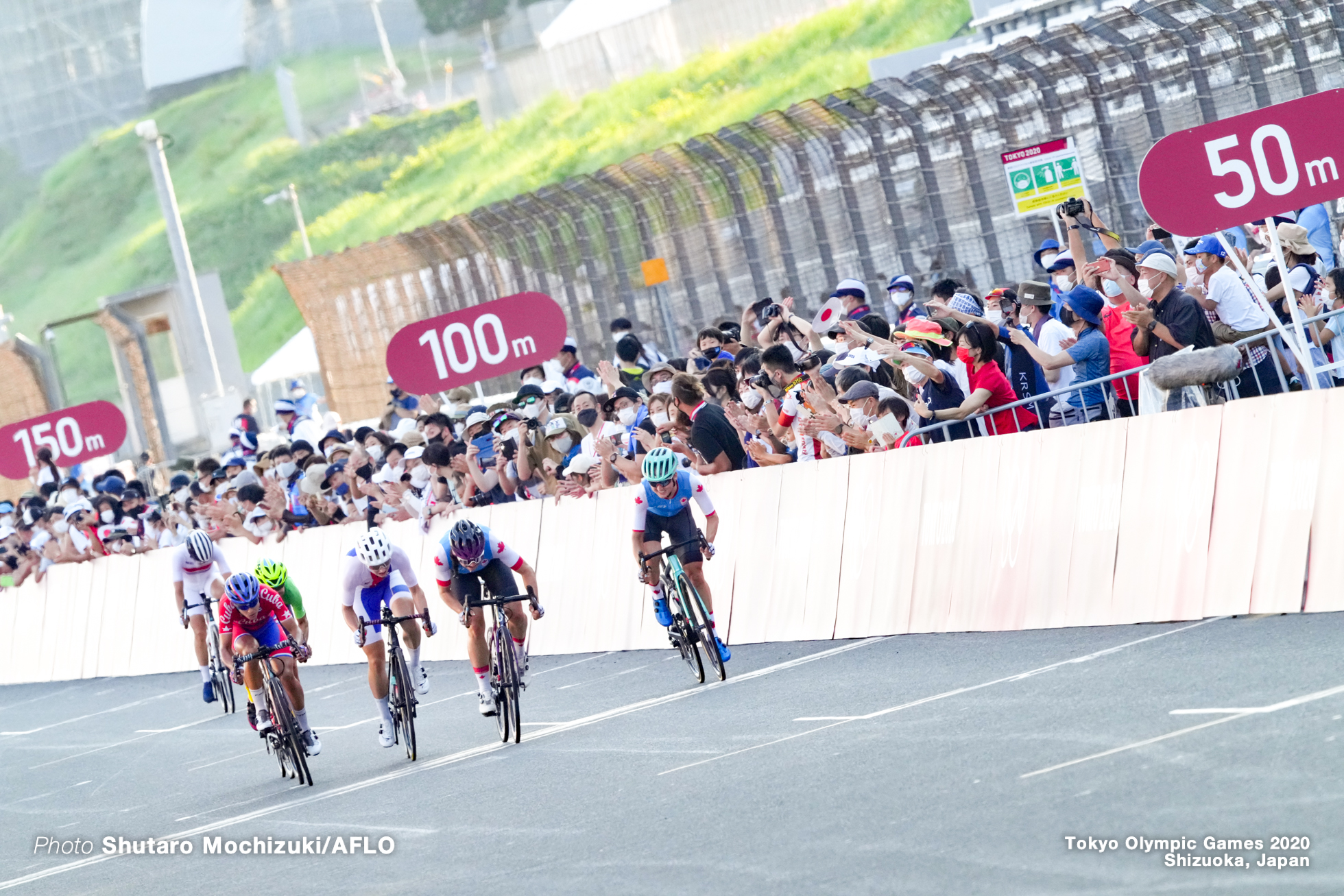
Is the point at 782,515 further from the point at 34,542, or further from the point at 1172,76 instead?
the point at 34,542

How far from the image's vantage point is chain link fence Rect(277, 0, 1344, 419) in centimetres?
1602

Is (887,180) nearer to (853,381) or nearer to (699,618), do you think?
(853,381)

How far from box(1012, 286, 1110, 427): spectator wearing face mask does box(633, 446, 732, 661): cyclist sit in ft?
7.81

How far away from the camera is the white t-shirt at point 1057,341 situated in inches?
503

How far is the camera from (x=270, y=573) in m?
12.9

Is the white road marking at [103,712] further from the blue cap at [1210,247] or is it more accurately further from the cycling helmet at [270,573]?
the blue cap at [1210,247]

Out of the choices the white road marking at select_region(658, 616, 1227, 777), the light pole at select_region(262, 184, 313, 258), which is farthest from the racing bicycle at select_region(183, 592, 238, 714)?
the light pole at select_region(262, 184, 313, 258)

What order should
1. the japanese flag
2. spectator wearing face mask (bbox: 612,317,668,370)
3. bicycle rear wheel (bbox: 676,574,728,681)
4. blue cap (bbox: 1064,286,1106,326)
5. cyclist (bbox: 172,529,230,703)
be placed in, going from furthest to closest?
spectator wearing face mask (bbox: 612,317,668,370) → cyclist (bbox: 172,529,230,703) → the japanese flag → blue cap (bbox: 1064,286,1106,326) → bicycle rear wheel (bbox: 676,574,728,681)

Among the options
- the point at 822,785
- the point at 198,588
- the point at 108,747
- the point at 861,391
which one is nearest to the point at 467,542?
the point at 861,391

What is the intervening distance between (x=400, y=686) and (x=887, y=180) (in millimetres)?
8777

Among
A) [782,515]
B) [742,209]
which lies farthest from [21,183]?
[782,515]

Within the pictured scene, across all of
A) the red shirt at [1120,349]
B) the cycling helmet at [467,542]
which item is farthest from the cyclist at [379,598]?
the red shirt at [1120,349]

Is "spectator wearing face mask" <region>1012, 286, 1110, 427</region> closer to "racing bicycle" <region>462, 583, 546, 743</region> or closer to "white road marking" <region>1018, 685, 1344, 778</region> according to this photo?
"racing bicycle" <region>462, 583, 546, 743</region>

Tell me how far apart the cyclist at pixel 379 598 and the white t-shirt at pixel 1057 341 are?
4.47 meters
